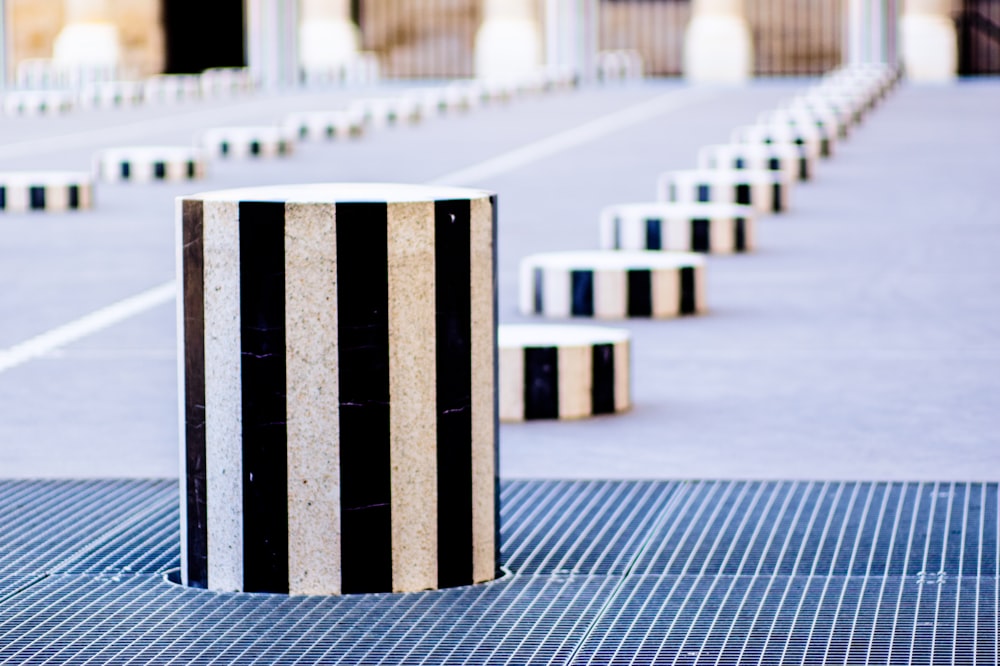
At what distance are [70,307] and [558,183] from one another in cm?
756

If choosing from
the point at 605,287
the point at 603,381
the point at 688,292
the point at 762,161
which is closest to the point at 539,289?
the point at 605,287

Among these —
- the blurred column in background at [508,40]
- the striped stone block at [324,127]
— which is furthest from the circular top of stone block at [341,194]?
the blurred column in background at [508,40]

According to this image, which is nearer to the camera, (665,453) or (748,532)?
(748,532)

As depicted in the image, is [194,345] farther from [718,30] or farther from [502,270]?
[718,30]

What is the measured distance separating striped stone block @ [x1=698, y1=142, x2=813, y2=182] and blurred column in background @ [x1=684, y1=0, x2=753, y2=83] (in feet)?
82.8

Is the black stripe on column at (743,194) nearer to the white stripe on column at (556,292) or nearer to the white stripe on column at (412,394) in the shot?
the white stripe on column at (556,292)

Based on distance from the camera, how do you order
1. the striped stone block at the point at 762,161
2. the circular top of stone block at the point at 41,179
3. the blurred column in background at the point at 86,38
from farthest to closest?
the blurred column in background at the point at 86,38, the striped stone block at the point at 762,161, the circular top of stone block at the point at 41,179

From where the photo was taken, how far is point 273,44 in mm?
38250

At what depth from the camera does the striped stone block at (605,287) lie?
8539 millimetres

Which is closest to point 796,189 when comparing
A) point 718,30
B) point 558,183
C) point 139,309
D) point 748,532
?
point 558,183

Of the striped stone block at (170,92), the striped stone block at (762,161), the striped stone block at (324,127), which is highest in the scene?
the striped stone block at (170,92)

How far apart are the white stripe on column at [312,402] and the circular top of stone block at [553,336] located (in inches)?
88.5

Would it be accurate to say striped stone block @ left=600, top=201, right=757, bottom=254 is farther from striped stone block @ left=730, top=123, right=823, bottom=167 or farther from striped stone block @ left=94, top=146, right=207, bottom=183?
striped stone block @ left=730, top=123, right=823, bottom=167

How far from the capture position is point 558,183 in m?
16.2
